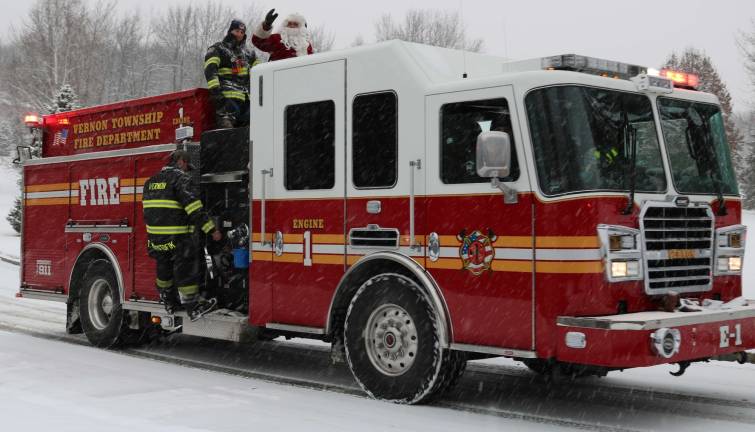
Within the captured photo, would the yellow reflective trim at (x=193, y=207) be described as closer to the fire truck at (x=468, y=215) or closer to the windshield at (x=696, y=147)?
the fire truck at (x=468, y=215)

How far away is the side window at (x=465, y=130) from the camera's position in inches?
262

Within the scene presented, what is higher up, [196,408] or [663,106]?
[663,106]

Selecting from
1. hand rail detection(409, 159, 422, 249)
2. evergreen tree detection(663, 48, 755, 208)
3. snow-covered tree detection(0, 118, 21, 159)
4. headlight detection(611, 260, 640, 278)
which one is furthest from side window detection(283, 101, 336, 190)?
snow-covered tree detection(0, 118, 21, 159)

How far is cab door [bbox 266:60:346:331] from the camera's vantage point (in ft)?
25.4

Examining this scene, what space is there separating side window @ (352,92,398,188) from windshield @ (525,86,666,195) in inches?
52.0

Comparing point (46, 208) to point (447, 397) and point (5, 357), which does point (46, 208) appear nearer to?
point (5, 357)

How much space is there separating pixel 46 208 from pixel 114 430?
20.4 feet

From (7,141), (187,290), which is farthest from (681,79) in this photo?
(7,141)

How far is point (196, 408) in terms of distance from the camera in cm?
678

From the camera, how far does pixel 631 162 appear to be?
6512mm

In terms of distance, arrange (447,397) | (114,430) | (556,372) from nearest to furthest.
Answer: (114,430) → (447,397) → (556,372)

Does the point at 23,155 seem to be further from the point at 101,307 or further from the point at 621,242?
the point at 621,242

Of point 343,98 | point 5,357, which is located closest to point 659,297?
point 343,98

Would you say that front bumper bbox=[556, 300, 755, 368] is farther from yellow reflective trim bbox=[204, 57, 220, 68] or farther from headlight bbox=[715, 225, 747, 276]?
yellow reflective trim bbox=[204, 57, 220, 68]
